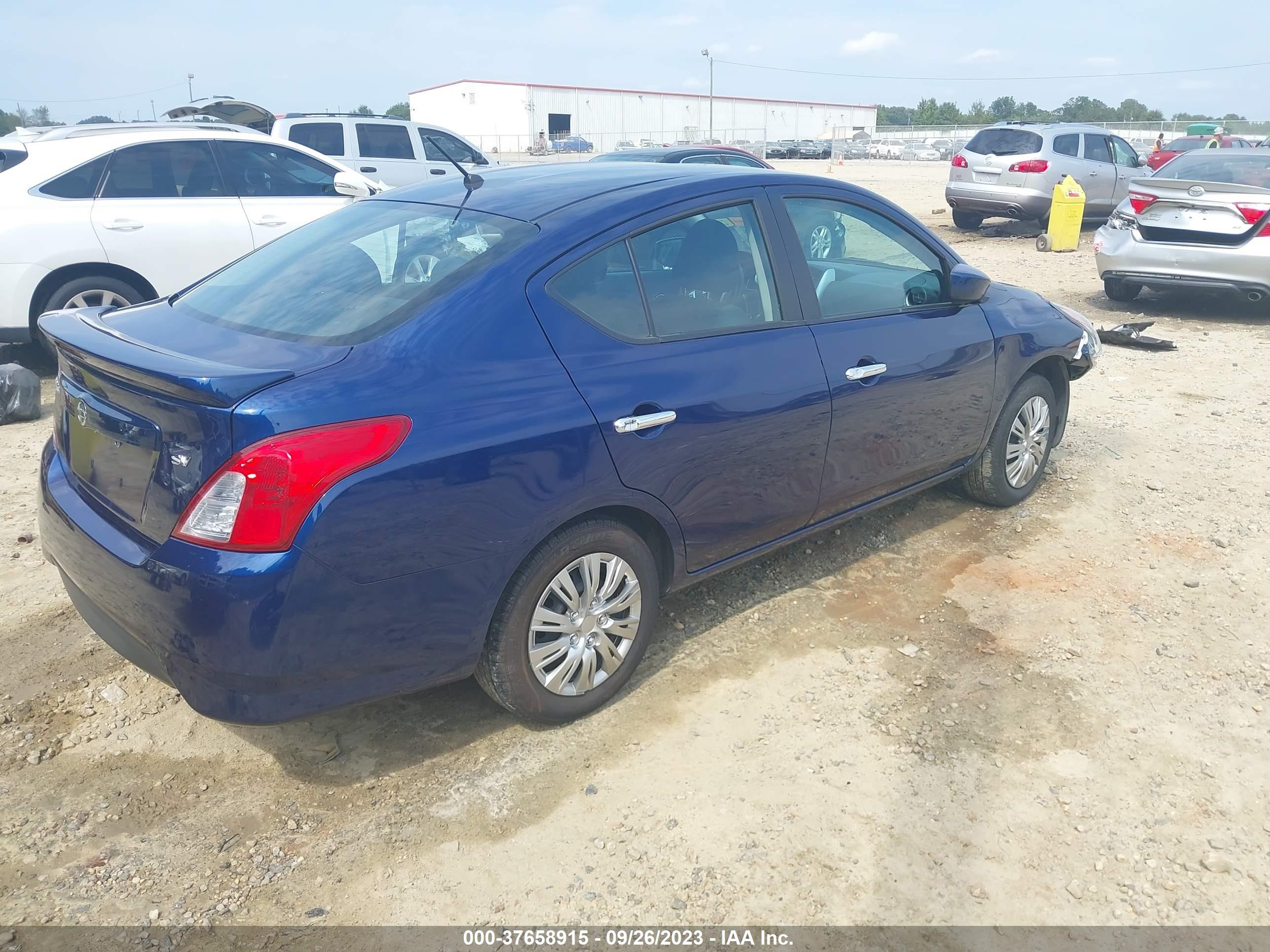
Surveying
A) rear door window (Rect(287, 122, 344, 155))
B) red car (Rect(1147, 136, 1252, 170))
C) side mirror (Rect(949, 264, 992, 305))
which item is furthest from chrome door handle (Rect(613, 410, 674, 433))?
red car (Rect(1147, 136, 1252, 170))

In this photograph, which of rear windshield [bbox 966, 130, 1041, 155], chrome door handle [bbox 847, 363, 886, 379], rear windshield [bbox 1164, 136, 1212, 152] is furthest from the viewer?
rear windshield [bbox 1164, 136, 1212, 152]

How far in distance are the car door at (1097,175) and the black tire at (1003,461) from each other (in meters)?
12.5

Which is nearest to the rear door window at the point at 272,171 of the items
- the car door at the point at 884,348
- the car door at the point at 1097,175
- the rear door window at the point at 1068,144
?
the car door at the point at 884,348

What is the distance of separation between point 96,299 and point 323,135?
23.5 ft

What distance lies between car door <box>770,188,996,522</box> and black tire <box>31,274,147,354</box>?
5153 millimetres

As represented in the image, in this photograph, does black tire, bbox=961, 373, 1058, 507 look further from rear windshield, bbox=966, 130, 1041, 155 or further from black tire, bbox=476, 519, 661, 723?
rear windshield, bbox=966, 130, 1041, 155

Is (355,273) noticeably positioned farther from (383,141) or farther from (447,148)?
(383,141)

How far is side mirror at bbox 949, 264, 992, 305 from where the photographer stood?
433 cm

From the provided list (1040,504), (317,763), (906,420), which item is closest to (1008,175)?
(1040,504)

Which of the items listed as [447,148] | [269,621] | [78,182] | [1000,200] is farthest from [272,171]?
[1000,200]

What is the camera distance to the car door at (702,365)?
312 centimetres

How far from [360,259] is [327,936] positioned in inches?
82.4

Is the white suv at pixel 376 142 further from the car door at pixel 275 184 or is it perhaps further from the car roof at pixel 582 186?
the car roof at pixel 582 186

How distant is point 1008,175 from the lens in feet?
50.4
